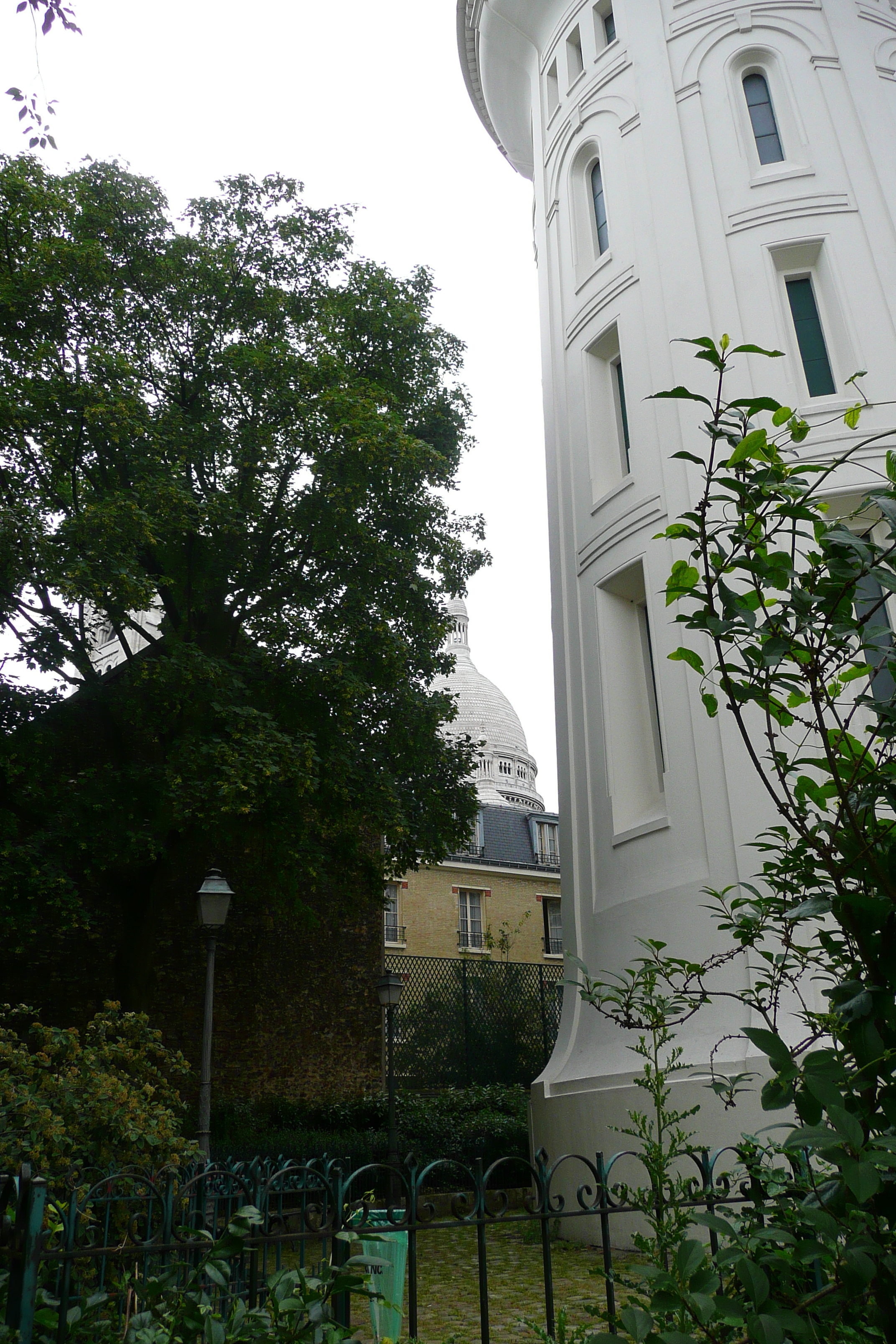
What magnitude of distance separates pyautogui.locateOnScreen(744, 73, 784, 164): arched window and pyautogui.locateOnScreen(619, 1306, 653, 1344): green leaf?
14432mm

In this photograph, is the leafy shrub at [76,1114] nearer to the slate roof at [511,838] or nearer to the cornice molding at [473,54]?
the cornice molding at [473,54]

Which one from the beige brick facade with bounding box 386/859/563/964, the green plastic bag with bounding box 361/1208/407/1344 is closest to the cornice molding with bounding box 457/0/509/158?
the green plastic bag with bounding box 361/1208/407/1344

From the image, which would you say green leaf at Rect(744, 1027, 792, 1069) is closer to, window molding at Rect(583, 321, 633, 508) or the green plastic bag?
the green plastic bag

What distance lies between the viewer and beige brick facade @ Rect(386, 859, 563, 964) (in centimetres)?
3189

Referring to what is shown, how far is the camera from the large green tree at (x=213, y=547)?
42.2 ft

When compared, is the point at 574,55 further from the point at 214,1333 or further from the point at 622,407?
the point at 214,1333

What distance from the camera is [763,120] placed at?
13.9m

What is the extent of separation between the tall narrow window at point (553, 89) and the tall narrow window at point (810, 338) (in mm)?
6720

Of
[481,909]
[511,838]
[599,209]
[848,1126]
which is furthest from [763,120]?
[511,838]

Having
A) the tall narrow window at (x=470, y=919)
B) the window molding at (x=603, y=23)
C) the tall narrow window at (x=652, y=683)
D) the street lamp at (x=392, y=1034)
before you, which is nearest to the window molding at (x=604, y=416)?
the tall narrow window at (x=652, y=683)

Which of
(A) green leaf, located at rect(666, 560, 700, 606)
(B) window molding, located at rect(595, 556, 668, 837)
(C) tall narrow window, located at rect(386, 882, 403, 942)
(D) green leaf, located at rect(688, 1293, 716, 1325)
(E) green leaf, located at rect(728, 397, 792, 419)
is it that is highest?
(C) tall narrow window, located at rect(386, 882, 403, 942)

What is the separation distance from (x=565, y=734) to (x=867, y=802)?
11.2m

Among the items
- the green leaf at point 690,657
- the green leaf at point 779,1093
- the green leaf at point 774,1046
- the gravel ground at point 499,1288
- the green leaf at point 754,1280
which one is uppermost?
the green leaf at point 690,657

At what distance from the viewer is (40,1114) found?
607 centimetres
